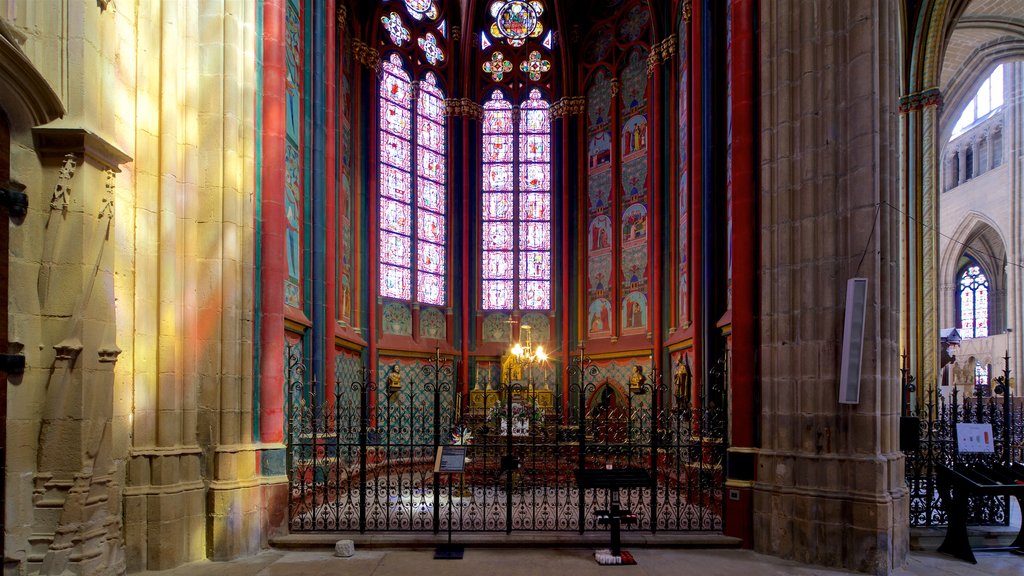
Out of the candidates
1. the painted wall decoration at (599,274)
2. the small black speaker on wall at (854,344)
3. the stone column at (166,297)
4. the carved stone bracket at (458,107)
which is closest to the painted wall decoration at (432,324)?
the painted wall decoration at (599,274)

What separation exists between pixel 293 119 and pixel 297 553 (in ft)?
27.5

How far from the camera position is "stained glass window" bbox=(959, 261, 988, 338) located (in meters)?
40.1

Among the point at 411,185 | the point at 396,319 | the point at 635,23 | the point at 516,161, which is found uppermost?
the point at 635,23

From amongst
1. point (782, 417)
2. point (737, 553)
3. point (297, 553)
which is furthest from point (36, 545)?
point (782, 417)

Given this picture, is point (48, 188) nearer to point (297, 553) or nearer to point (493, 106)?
point (297, 553)

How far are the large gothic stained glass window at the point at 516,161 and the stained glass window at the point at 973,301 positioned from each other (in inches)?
1257

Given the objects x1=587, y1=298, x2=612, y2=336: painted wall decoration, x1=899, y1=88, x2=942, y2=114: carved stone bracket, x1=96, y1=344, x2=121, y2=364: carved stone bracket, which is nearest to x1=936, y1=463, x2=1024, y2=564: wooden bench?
x1=96, y1=344, x2=121, y2=364: carved stone bracket

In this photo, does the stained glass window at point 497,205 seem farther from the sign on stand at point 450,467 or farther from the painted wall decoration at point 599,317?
the sign on stand at point 450,467

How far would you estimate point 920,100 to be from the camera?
18953mm

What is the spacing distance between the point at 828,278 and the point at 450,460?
20.5 ft

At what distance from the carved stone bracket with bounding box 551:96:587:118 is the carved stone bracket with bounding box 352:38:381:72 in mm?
6823

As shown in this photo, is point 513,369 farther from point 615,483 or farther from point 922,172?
point 922,172

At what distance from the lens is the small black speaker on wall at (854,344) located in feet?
29.6

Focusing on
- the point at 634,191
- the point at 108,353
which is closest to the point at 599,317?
the point at 634,191
